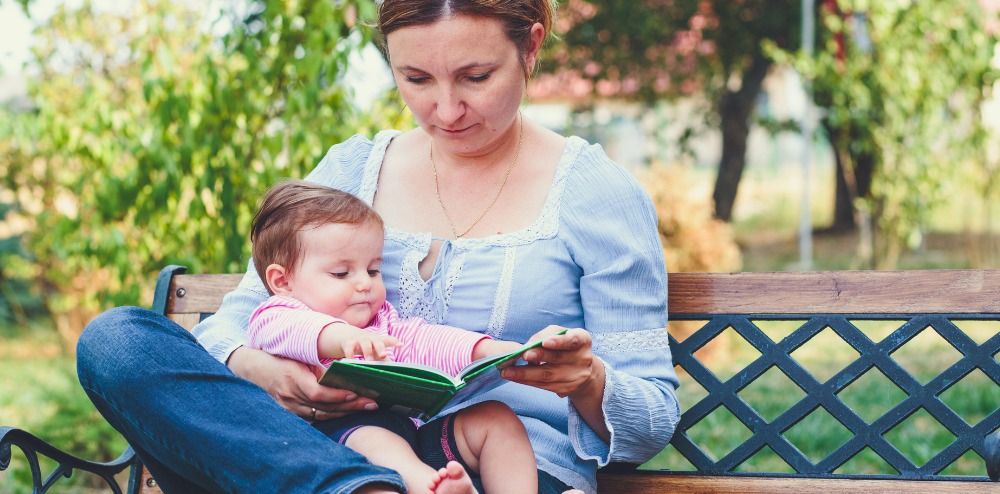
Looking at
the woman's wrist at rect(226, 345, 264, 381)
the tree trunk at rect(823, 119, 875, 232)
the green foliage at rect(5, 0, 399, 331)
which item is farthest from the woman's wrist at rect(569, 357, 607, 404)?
the tree trunk at rect(823, 119, 875, 232)

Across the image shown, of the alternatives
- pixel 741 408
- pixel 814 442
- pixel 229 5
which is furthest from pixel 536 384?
pixel 814 442

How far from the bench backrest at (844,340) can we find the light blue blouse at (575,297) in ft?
0.78

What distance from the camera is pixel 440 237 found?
8.95ft

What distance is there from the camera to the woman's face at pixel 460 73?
2502 mm

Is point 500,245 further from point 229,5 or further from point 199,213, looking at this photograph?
point 229,5

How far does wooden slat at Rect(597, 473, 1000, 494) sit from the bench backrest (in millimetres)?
27

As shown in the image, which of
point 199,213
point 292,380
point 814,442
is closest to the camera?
point 292,380

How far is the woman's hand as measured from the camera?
2182 millimetres

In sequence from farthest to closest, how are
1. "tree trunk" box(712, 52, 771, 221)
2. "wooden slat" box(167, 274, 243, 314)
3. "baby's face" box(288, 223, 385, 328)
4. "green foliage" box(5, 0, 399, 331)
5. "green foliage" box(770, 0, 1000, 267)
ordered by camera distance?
"tree trunk" box(712, 52, 771, 221) → "green foliage" box(770, 0, 1000, 267) → "green foliage" box(5, 0, 399, 331) → "wooden slat" box(167, 274, 243, 314) → "baby's face" box(288, 223, 385, 328)

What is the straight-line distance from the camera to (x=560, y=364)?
225 centimetres

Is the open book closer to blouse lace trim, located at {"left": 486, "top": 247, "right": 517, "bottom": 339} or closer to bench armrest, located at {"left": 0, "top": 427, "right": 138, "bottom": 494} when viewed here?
blouse lace trim, located at {"left": 486, "top": 247, "right": 517, "bottom": 339}

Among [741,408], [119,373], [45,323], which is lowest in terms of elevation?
[45,323]

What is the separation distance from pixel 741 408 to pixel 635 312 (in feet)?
1.50

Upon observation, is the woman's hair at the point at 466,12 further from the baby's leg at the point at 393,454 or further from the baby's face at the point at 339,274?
the baby's leg at the point at 393,454
